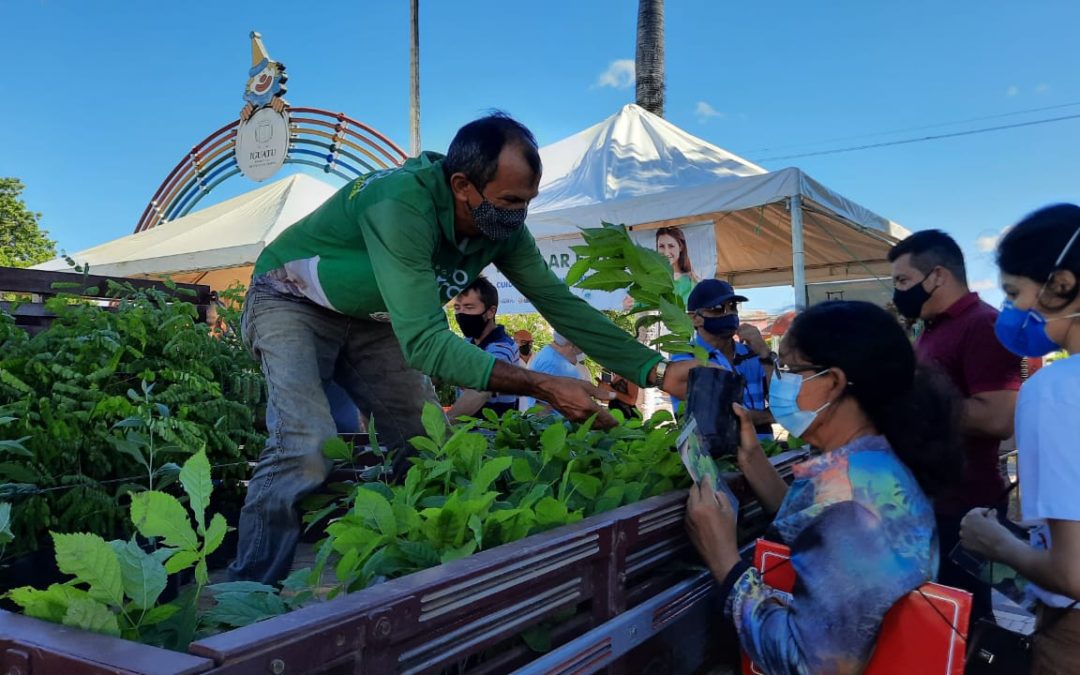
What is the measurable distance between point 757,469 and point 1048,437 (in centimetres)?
86

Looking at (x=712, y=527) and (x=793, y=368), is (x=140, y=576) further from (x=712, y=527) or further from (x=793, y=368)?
(x=793, y=368)

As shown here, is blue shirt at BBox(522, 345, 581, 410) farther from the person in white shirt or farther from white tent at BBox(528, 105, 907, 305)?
the person in white shirt

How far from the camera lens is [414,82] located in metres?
15.3

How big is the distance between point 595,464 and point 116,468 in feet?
6.85

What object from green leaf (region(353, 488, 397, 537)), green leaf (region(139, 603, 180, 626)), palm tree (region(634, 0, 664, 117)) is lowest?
green leaf (region(139, 603, 180, 626))

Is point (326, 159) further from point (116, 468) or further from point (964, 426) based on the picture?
point (964, 426)

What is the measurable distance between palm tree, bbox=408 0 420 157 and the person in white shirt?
44.1 ft

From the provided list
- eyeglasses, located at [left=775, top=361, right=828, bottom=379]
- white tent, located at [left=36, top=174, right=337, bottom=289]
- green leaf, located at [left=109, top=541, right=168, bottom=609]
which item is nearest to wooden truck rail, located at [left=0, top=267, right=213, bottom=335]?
green leaf, located at [left=109, top=541, right=168, bottom=609]

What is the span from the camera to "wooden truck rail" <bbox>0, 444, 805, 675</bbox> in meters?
0.89

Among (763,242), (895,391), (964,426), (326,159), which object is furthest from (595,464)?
(326,159)

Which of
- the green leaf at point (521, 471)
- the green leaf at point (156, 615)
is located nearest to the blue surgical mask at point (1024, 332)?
the green leaf at point (521, 471)

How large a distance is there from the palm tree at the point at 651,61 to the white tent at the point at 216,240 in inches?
210

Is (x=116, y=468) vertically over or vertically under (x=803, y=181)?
under

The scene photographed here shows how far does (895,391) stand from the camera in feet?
6.03
